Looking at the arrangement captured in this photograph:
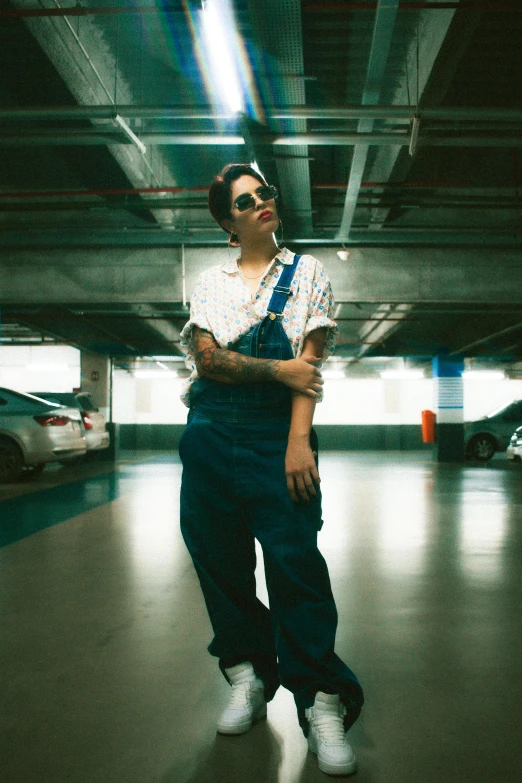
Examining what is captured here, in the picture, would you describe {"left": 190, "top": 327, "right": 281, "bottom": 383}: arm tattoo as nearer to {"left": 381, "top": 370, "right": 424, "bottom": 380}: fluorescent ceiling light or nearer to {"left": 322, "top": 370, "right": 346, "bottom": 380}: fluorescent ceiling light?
{"left": 322, "top": 370, "right": 346, "bottom": 380}: fluorescent ceiling light

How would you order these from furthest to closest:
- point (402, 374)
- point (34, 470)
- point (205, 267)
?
point (402, 374) < point (34, 470) < point (205, 267)

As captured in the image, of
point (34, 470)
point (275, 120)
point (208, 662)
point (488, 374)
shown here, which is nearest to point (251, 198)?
point (208, 662)

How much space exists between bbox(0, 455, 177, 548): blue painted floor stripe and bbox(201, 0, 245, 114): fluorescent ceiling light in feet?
11.9

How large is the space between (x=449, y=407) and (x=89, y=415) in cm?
955

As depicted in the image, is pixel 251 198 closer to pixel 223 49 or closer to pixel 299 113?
pixel 223 49

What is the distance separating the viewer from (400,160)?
260 inches

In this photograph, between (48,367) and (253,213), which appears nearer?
(253,213)

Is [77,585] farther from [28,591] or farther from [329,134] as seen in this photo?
[329,134]

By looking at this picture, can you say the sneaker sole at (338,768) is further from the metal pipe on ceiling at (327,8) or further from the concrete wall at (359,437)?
the concrete wall at (359,437)

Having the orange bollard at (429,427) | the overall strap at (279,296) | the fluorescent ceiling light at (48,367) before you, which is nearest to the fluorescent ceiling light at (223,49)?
the overall strap at (279,296)

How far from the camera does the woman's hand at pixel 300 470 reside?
1.69 metres

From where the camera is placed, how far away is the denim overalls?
1.69 metres

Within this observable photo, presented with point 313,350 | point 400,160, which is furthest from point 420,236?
point 313,350

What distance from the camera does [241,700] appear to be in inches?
72.4
